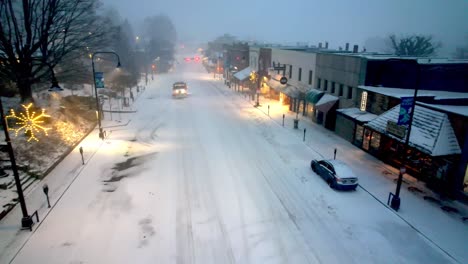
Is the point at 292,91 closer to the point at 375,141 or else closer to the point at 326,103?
the point at 326,103

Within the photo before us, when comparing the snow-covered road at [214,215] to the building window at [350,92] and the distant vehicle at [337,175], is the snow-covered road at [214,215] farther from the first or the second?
the building window at [350,92]

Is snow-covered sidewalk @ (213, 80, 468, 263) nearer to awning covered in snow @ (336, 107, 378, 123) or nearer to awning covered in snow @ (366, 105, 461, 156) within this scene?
awning covered in snow @ (336, 107, 378, 123)

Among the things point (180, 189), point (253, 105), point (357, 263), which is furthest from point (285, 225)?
point (253, 105)

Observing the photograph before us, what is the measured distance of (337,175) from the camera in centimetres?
1758

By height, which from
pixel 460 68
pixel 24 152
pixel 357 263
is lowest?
pixel 357 263

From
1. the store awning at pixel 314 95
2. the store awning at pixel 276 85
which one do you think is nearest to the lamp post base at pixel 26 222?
the store awning at pixel 314 95

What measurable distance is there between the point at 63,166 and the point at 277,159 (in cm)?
1484

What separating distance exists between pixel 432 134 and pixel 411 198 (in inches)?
148

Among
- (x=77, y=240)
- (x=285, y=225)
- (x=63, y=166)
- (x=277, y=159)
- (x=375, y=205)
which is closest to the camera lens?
(x=77, y=240)

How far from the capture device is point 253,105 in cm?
4238

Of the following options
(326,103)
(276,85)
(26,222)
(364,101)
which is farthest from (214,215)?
(276,85)

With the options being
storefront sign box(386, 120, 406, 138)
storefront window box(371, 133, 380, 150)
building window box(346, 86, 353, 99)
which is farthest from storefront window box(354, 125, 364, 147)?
storefront sign box(386, 120, 406, 138)

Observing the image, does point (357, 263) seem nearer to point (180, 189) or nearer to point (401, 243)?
point (401, 243)

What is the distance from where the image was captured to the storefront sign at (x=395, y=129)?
1802 centimetres
